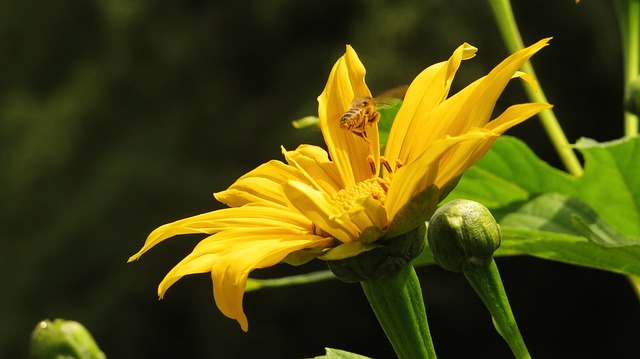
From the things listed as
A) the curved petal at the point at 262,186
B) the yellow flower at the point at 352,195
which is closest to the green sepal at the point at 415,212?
the yellow flower at the point at 352,195

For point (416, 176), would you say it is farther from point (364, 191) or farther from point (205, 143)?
Answer: point (205, 143)

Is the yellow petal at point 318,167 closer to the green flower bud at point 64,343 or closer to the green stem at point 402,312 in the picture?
the green stem at point 402,312

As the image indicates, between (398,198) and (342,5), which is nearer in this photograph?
(398,198)

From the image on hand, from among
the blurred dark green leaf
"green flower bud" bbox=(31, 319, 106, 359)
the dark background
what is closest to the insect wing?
the blurred dark green leaf

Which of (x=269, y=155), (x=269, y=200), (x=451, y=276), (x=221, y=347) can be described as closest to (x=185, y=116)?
(x=269, y=155)

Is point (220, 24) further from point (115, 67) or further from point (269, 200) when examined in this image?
point (269, 200)

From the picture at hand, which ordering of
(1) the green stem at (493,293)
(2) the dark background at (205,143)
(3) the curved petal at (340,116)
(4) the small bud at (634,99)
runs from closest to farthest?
(1) the green stem at (493,293)
(3) the curved petal at (340,116)
(4) the small bud at (634,99)
(2) the dark background at (205,143)
